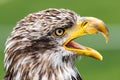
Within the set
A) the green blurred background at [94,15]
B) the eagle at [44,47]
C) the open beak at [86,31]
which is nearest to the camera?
the eagle at [44,47]

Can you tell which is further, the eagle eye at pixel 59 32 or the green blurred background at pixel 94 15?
the green blurred background at pixel 94 15

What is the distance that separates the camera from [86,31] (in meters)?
9.52

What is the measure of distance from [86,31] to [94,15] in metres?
11.4

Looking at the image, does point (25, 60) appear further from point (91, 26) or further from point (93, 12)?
point (93, 12)

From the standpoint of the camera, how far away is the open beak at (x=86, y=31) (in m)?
9.42

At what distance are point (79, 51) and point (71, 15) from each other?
38 cm

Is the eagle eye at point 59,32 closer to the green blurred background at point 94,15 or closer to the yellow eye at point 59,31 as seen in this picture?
the yellow eye at point 59,31

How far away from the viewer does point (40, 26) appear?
9.26 m

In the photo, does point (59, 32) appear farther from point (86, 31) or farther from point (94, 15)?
point (94, 15)

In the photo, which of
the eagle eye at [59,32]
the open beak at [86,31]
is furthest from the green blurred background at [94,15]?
the eagle eye at [59,32]

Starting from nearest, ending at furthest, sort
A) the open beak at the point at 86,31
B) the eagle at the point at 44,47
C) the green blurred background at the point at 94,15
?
the eagle at the point at 44,47 < the open beak at the point at 86,31 < the green blurred background at the point at 94,15

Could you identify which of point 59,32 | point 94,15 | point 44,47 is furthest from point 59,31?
point 94,15

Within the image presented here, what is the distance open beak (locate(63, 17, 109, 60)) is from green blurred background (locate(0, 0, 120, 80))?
6902mm

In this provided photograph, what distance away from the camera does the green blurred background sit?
17.2 m
